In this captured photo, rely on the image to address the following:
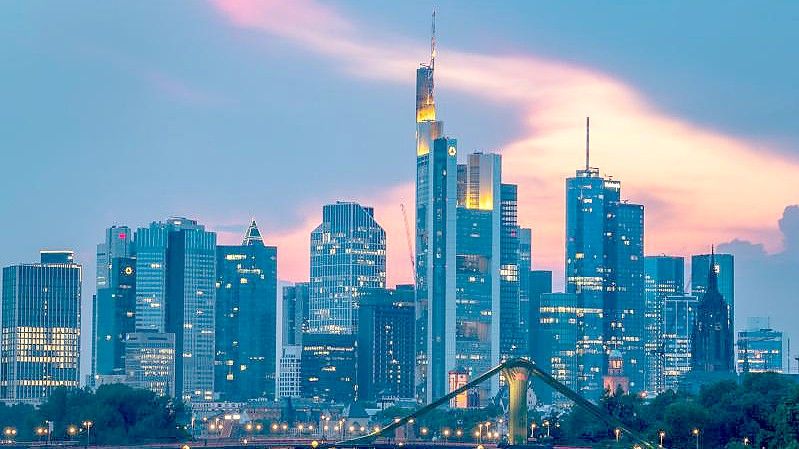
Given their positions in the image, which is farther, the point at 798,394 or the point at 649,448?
the point at 649,448

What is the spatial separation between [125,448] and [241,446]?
12311mm

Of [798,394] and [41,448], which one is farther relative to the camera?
[41,448]

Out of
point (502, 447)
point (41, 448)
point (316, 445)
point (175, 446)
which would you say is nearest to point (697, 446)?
point (502, 447)

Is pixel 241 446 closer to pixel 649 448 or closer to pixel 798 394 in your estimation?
pixel 649 448

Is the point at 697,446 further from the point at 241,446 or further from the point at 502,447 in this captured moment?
the point at 241,446

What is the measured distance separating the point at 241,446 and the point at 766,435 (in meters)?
51.0

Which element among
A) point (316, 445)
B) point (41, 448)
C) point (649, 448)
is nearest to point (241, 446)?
point (316, 445)

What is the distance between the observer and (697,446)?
200 meters

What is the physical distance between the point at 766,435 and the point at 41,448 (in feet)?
233

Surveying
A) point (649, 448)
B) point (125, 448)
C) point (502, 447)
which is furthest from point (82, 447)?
point (649, 448)

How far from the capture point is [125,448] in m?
190

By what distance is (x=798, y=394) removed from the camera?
180750mm

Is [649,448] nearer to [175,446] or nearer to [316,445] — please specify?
[316,445]

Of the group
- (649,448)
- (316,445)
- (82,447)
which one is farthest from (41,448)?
(649,448)
